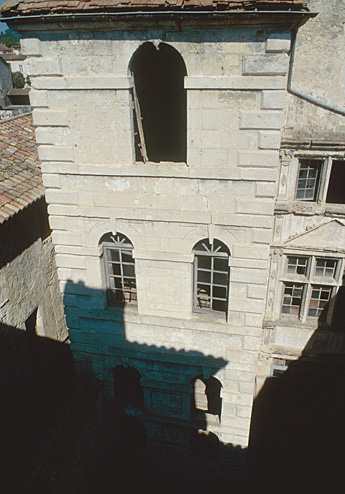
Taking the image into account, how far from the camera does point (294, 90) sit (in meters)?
A: 7.92

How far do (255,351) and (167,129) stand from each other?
6.92 m

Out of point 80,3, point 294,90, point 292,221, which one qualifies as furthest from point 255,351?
point 80,3

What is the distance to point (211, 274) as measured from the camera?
330 inches

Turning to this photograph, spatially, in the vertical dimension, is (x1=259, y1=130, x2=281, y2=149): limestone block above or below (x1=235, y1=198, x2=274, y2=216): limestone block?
Answer: above

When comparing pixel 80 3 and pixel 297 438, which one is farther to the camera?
pixel 297 438

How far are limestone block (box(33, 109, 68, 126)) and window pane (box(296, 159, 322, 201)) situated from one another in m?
5.25

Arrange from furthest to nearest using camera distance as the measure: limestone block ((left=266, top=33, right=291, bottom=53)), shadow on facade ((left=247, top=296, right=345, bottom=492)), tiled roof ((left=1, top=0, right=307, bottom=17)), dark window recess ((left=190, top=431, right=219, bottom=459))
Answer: dark window recess ((left=190, top=431, right=219, bottom=459)) → shadow on facade ((left=247, top=296, right=345, bottom=492)) → limestone block ((left=266, top=33, right=291, bottom=53)) → tiled roof ((left=1, top=0, right=307, bottom=17))

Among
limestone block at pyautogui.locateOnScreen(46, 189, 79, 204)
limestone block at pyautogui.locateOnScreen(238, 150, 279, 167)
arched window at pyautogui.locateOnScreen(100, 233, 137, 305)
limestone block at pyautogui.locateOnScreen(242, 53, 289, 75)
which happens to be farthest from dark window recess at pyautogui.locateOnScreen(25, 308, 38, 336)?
limestone block at pyautogui.locateOnScreen(242, 53, 289, 75)

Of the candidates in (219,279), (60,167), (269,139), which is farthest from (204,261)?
(60,167)

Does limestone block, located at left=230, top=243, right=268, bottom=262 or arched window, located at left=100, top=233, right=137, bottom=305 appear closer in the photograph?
limestone block, located at left=230, top=243, right=268, bottom=262

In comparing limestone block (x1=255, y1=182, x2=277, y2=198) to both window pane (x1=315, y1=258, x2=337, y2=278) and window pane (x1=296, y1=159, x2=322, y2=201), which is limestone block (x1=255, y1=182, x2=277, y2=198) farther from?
window pane (x1=315, y1=258, x2=337, y2=278)

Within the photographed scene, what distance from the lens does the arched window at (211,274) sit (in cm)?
813

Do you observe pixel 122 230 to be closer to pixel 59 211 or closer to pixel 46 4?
pixel 59 211

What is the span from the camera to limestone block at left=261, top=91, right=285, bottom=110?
21.6ft
